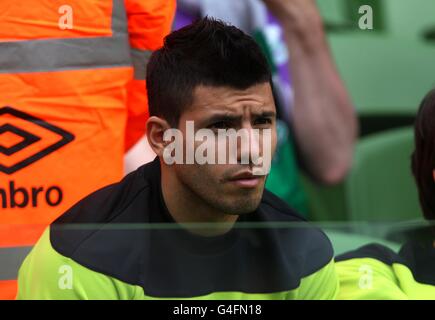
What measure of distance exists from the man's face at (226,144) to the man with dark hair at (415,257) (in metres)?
0.31

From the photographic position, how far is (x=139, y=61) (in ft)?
7.18

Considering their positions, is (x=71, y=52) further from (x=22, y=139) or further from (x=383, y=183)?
(x=383, y=183)

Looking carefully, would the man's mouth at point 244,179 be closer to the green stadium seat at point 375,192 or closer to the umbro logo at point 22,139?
the green stadium seat at point 375,192

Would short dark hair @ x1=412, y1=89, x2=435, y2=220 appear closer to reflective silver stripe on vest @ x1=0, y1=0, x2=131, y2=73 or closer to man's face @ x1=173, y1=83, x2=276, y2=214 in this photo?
man's face @ x1=173, y1=83, x2=276, y2=214

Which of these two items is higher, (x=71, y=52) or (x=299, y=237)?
(x=71, y=52)

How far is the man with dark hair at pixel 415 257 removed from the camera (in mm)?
2133

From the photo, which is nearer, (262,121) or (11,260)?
(262,121)

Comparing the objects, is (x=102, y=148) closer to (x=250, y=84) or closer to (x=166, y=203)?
(x=166, y=203)

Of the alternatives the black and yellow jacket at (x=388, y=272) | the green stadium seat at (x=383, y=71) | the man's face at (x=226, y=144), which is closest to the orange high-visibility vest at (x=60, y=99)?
the man's face at (x=226, y=144)

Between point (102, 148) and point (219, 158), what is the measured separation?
0.32 metres

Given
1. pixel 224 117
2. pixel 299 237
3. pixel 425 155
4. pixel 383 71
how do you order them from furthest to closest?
pixel 383 71
pixel 425 155
pixel 299 237
pixel 224 117

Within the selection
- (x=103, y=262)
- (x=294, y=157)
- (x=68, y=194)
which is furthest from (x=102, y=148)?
(x=294, y=157)

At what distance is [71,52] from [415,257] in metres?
0.85

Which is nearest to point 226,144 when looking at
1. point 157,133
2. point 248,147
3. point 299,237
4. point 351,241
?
point 248,147
